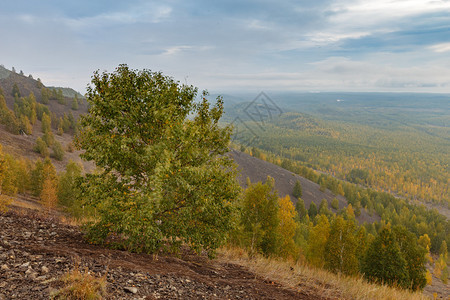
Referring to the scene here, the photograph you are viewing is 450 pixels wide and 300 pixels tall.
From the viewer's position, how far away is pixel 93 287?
6.47m

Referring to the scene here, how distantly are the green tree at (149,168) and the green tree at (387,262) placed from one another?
30.0 metres

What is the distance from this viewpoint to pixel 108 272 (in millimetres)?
8258

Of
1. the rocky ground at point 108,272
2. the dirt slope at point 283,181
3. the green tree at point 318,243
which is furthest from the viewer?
the dirt slope at point 283,181

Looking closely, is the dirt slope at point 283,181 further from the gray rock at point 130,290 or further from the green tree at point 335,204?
the gray rock at point 130,290

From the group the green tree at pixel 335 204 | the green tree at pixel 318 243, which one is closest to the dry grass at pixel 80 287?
the green tree at pixel 318 243

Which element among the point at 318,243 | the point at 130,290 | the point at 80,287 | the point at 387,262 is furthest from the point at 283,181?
the point at 80,287

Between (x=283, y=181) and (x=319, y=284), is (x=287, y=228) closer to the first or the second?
(x=319, y=284)

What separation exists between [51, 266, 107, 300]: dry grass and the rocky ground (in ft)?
0.68

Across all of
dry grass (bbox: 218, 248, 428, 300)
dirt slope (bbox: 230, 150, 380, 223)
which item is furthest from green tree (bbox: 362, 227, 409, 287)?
dirt slope (bbox: 230, 150, 380, 223)

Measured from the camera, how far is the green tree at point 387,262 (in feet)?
104

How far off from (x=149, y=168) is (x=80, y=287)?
6579 millimetres

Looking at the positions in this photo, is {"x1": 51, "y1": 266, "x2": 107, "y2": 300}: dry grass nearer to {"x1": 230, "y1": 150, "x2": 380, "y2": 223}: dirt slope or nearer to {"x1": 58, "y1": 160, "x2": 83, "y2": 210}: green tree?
{"x1": 58, "y1": 160, "x2": 83, "y2": 210}: green tree

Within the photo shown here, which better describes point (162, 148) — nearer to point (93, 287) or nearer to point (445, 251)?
point (93, 287)

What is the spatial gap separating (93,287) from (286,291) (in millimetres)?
8236
